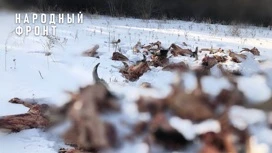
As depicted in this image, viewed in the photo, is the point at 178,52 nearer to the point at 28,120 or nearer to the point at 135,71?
the point at 135,71

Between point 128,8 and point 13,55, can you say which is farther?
point 128,8

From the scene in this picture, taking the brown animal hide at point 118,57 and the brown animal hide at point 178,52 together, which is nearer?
the brown animal hide at point 118,57

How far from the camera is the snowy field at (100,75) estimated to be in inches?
72.9

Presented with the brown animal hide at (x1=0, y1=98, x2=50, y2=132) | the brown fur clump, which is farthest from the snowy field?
the brown fur clump

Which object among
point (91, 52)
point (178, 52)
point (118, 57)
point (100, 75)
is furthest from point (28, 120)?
point (178, 52)

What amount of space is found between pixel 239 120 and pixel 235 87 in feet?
0.65

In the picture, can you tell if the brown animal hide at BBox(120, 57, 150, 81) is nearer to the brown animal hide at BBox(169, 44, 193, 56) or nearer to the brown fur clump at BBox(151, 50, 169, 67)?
the brown fur clump at BBox(151, 50, 169, 67)

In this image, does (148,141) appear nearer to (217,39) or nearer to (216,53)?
(216,53)


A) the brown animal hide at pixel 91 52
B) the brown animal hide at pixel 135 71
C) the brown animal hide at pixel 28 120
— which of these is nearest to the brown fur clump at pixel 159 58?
the brown animal hide at pixel 135 71

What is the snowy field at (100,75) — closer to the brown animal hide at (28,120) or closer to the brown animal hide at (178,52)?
the brown animal hide at (28,120)

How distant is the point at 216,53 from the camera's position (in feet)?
23.3

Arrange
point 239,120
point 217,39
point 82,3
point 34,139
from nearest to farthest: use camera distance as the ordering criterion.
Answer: point 239,120, point 34,139, point 217,39, point 82,3

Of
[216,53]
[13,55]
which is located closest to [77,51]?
[13,55]

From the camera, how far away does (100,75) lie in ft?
17.5
